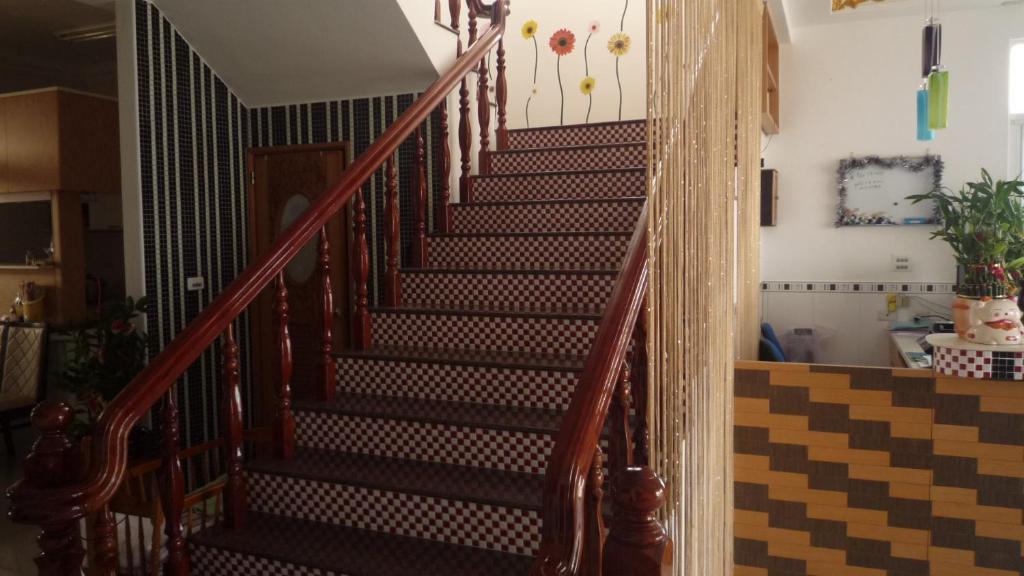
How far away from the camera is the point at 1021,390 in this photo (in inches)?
108

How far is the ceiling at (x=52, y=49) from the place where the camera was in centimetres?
485

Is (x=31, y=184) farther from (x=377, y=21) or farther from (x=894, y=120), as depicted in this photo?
(x=894, y=120)

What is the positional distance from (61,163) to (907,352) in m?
5.79

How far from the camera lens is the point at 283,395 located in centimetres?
278

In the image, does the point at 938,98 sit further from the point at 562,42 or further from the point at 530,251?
the point at 562,42

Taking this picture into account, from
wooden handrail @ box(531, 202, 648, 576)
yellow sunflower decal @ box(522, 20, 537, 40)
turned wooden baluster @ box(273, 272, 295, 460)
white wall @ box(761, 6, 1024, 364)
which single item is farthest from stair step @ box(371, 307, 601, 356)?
white wall @ box(761, 6, 1024, 364)

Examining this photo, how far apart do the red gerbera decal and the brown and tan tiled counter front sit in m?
3.33

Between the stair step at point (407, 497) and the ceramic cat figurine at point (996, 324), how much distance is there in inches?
70.9

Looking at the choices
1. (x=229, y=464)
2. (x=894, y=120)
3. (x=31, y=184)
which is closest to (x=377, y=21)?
(x=229, y=464)

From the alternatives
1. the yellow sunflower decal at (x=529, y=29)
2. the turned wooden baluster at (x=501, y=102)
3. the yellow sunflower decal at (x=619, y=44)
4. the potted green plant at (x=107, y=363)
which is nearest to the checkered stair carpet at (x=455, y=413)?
the turned wooden baluster at (x=501, y=102)

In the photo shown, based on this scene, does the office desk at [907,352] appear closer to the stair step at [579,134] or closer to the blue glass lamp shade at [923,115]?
the blue glass lamp shade at [923,115]

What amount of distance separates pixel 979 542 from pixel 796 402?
0.84 meters

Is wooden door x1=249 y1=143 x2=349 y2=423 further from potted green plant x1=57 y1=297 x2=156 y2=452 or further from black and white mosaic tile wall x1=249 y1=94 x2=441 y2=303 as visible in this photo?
potted green plant x1=57 y1=297 x2=156 y2=452

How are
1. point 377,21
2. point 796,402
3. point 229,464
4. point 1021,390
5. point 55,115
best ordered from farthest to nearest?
point 55,115 → point 377,21 → point 796,402 → point 1021,390 → point 229,464
